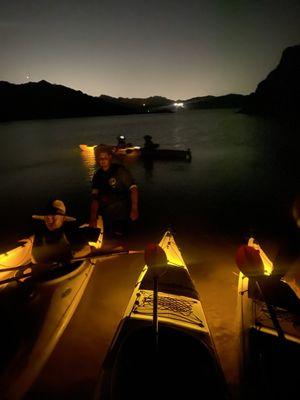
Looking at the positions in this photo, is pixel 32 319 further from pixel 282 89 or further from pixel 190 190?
pixel 282 89

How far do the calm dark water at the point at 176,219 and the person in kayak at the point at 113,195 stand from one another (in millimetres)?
1582

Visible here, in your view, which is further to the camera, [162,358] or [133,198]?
[133,198]

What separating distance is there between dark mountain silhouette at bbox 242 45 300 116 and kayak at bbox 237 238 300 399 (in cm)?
14147

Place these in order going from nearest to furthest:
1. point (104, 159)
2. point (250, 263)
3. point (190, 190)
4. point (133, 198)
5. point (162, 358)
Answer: point (162, 358) → point (250, 263) → point (104, 159) → point (133, 198) → point (190, 190)

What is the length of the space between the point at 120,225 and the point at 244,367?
436 centimetres

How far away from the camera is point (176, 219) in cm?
1285

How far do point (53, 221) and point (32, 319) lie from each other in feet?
5.79

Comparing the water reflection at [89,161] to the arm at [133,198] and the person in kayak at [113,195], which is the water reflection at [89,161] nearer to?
the person in kayak at [113,195]

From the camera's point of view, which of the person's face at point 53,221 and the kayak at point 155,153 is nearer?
the person's face at point 53,221

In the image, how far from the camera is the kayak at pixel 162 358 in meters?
3.11

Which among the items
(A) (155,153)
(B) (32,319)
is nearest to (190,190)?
(A) (155,153)

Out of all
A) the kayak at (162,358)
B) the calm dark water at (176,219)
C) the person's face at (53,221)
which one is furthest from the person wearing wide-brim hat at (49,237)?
the kayak at (162,358)

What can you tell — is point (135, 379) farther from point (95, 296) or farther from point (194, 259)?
point (194, 259)

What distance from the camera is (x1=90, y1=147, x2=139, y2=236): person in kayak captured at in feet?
21.4
